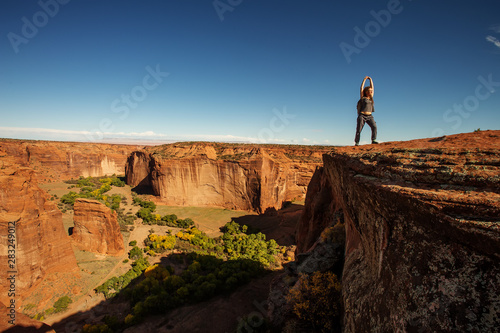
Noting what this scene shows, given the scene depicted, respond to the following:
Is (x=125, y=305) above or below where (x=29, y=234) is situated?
below

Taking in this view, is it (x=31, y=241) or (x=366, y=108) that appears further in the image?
(x=31, y=241)

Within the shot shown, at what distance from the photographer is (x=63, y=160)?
5097 centimetres

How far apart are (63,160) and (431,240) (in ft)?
223

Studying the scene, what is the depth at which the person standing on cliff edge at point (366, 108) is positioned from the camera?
8.13 meters

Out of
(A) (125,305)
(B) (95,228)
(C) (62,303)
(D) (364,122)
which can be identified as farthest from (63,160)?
(D) (364,122)

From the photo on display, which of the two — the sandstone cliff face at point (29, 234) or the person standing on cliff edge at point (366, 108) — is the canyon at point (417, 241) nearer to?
the person standing on cliff edge at point (366, 108)

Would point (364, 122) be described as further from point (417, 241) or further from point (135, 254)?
point (135, 254)

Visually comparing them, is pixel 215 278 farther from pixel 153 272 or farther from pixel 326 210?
pixel 326 210

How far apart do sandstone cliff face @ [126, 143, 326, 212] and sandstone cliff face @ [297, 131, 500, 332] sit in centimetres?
2748

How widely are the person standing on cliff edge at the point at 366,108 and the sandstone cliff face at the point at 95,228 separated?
70.9 ft

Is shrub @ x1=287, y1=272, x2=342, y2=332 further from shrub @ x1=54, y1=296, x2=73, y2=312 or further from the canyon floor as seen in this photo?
shrub @ x1=54, y1=296, x2=73, y2=312

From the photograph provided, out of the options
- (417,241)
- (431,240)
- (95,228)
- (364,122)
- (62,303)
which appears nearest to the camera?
(431,240)

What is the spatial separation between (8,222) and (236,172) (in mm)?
24497

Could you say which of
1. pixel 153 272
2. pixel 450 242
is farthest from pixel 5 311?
pixel 450 242
